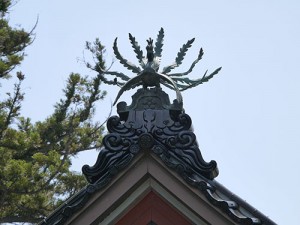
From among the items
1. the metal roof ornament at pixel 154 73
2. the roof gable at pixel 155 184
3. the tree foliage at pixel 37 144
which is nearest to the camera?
the roof gable at pixel 155 184

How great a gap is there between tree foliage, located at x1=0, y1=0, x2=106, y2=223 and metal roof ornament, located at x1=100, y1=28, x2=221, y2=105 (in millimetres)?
10267

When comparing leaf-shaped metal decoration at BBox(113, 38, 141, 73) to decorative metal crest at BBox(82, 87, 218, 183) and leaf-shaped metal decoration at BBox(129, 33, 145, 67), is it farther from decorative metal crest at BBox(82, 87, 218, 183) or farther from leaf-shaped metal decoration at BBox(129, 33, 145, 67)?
decorative metal crest at BBox(82, 87, 218, 183)

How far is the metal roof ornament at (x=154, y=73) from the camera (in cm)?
515

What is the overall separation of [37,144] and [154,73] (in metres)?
12.4

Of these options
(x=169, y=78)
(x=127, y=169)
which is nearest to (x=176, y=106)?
(x=169, y=78)

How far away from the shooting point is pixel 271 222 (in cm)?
419

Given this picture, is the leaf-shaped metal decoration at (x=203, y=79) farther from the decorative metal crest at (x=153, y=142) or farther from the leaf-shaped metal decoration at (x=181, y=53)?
the decorative metal crest at (x=153, y=142)

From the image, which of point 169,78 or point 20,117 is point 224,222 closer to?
point 169,78

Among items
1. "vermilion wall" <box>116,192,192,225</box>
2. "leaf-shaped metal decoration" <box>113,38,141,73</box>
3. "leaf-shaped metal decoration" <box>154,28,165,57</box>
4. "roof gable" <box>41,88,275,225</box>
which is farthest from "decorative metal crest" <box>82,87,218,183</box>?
"leaf-shaped metal decoration" <box>154,28,165,57</box>

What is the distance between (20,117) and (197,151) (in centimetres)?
1389

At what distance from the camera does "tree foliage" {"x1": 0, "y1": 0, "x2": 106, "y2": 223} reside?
15.8 metres

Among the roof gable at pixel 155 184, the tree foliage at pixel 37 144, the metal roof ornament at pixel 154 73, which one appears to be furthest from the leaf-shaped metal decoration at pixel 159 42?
the tree foliage at pixel 37 144

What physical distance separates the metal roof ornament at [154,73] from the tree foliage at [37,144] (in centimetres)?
1027

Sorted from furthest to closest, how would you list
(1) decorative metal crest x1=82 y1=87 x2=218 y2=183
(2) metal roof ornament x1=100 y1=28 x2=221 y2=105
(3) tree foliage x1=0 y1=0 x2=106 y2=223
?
1. (3) tree foliage x1=0 y1=0 x2=106 y2=223
2. (2) metal roof ornament x1=100 y1=28 x2=221 y2=105
3. (1) decorative metal crest x1=82 y1=87 x2=218 y2=183
